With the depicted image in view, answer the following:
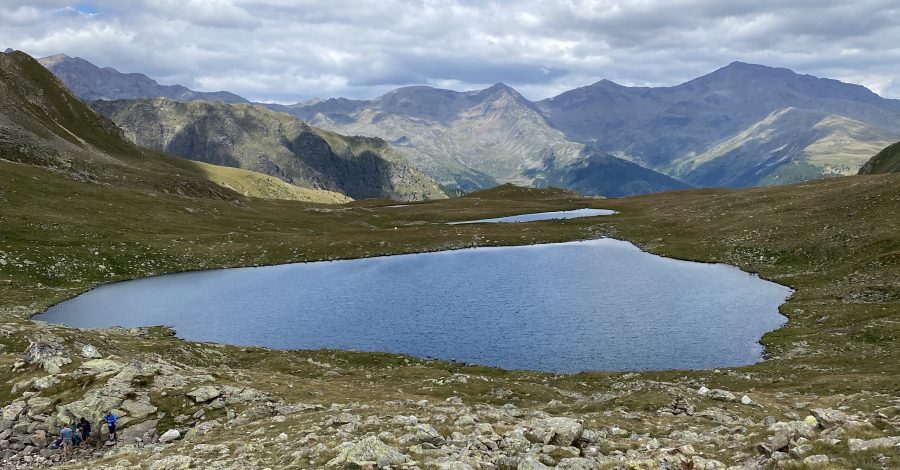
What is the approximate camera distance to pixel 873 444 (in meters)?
15.1

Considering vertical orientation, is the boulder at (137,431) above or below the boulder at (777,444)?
below

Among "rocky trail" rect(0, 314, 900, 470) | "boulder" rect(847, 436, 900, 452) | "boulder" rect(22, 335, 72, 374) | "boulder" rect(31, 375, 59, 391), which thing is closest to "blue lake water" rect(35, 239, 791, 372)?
"rocky trail" rect(0, 314, 900, 470)

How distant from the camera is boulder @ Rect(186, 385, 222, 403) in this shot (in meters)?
28.1

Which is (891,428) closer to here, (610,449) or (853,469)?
(853,469)

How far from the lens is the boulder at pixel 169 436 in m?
24.6

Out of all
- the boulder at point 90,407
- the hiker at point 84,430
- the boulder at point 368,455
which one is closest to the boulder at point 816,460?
the boulder at point 368,455

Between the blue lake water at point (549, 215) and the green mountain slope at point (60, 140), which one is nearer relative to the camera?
the green mountain slope at point (60, 140)

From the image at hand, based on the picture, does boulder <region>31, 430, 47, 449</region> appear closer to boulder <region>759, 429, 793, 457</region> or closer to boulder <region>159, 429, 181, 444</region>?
boulder <region>159, 429, 181, 444</region>

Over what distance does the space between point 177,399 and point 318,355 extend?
84.5 ft

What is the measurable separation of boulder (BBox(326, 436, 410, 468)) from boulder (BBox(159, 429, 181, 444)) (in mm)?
11076

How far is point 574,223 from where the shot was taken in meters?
152

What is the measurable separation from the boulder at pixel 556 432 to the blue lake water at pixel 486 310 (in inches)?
1165

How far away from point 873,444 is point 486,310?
5721 centimetres

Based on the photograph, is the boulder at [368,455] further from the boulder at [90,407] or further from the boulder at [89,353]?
the boulder at [89,353]
